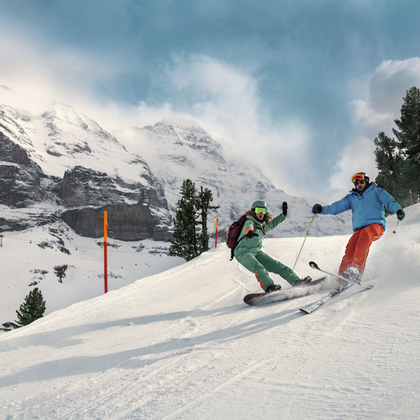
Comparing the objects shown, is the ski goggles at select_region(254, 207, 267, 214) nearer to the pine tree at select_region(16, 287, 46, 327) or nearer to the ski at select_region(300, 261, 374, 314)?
the ski at select_region(300, 261, 374, 314)

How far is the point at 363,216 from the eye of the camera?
4672 mm

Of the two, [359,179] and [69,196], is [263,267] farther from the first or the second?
[69,196]

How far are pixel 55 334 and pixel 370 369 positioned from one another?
3.66 meters

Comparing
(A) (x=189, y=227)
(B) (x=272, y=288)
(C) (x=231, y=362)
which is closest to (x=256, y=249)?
(B) (x=272, y=288)

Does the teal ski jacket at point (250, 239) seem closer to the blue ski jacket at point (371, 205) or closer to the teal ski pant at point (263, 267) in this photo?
the teal ski pant at point (263, 267)

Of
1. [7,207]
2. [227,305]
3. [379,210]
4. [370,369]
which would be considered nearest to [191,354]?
[370,369]

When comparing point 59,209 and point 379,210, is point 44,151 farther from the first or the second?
point 379,210

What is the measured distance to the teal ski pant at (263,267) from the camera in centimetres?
445

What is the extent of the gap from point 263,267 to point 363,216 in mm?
1819

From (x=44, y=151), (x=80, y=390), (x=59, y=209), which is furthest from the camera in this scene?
(x=44, y=151)

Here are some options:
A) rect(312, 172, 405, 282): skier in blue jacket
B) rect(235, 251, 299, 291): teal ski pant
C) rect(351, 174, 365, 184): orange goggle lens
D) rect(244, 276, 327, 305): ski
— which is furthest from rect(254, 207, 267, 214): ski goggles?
rect(351, 174, 365, 184): orange goggle lens

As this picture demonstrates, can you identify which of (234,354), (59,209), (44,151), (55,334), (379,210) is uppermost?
(44,151)

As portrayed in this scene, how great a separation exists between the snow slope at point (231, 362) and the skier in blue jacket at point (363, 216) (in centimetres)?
43

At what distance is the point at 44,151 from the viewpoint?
198 m
